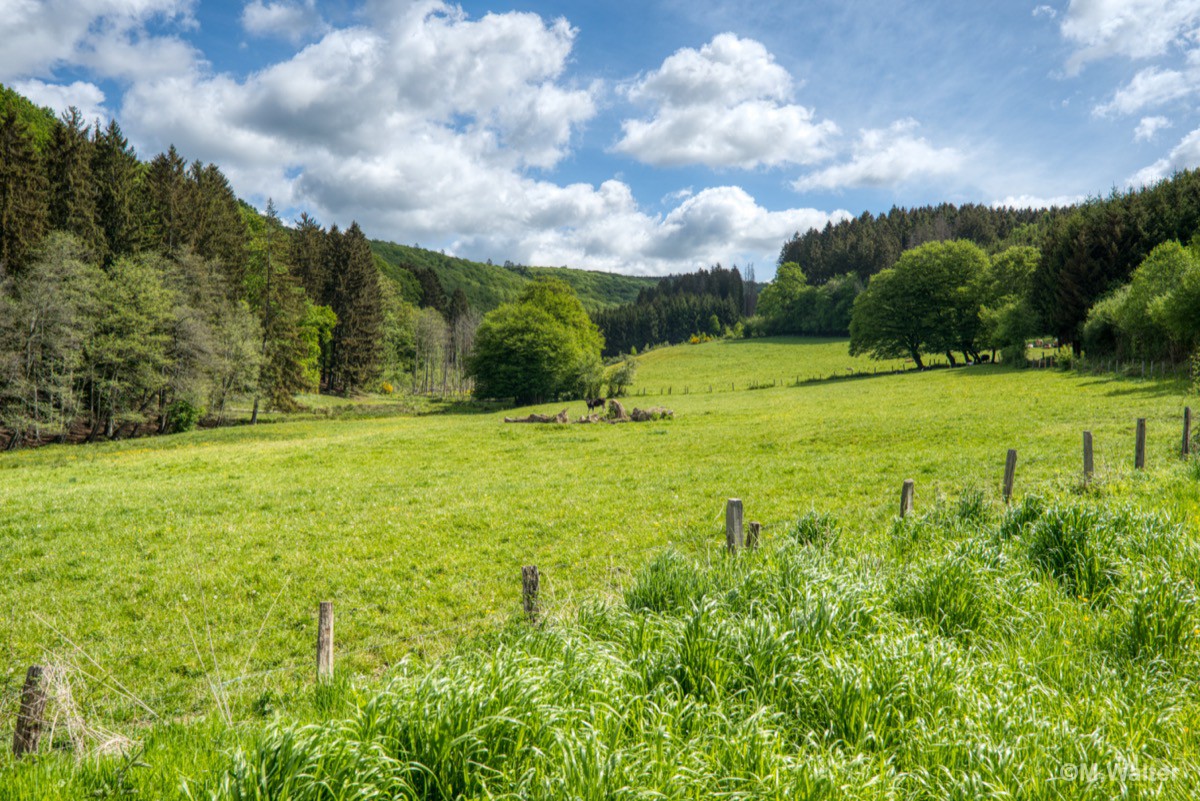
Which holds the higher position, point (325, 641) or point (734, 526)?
point (734, 526)

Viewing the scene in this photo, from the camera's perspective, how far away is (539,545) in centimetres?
1386

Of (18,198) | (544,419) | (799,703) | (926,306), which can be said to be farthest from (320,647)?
(926,306)

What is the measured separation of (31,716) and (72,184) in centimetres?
5840

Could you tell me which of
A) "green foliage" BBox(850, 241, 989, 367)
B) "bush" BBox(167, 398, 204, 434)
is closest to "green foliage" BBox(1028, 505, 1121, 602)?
"bush" BBox(167, 398, 204, 434)

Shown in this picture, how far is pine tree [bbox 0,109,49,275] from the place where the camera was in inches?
1642

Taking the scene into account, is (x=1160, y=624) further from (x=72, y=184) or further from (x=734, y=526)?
(x=72, y=184)

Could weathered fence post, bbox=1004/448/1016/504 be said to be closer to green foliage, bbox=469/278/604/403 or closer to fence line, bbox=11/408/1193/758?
fence line, bbox=11/408/1193/758

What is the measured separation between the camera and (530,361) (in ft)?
222

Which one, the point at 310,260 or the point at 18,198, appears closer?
the point at 18,198

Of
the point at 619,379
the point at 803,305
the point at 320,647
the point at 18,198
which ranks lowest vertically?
the point at 320,647

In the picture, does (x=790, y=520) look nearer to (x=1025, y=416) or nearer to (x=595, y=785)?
(x=595, y=785)

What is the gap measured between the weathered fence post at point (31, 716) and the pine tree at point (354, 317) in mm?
87618

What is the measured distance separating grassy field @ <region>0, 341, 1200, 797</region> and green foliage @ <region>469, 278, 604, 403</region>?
105 feet

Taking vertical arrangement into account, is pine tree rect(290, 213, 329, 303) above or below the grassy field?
above
